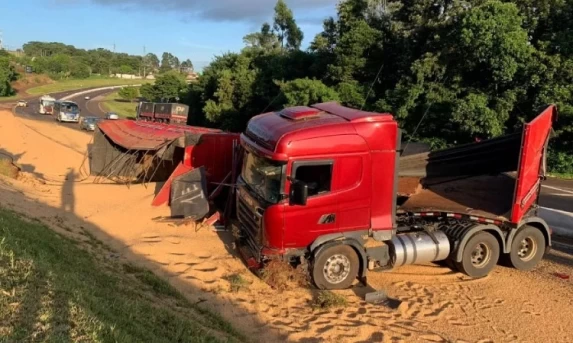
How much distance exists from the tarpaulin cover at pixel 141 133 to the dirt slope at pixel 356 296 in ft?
11.5

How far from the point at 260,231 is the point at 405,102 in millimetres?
20244

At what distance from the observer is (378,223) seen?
335 inches

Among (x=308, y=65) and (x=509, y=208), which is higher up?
(x=308, y=65)

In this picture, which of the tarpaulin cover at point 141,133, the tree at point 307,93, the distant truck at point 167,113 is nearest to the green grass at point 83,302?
the tarpaulin cover at point 141,133

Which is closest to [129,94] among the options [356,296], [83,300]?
[356,296]

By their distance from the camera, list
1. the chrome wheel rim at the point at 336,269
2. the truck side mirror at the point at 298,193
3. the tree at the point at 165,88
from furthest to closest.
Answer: the tree at the point at 165,88, the chrome wheel rim at the point at 336,269, the truck side mirror at the point at 298,193

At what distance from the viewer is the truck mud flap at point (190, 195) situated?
41.1 ft

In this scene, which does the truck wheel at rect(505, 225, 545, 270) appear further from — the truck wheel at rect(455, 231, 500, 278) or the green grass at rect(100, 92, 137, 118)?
the green grass at rect(100, 92, 137, 118)

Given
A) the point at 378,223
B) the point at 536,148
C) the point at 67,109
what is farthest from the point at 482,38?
the point at 67,109

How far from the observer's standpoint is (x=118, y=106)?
8319cm

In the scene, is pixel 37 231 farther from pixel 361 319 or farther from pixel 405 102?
pixel 405 102

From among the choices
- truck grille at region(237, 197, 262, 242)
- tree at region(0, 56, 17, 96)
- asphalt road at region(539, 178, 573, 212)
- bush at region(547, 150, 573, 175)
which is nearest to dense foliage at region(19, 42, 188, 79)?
tree at region(0, 56, 17, 96)

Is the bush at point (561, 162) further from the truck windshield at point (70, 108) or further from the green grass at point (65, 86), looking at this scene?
the green grass at point (65, 86)

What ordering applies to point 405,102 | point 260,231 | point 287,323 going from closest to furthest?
point 287,323 < point 260,231 < point 405,102
